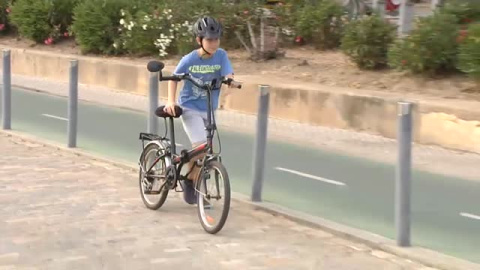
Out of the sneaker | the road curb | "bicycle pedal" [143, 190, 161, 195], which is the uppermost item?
the sneaker

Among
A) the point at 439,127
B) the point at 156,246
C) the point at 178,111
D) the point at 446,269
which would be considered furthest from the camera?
the point at 439,127

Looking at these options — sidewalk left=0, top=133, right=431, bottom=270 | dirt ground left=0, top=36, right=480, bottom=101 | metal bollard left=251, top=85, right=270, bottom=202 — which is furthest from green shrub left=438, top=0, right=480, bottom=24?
sidewalk left=0, top=133, right=431, bottom=270

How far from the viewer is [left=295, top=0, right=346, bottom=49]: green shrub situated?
18562 millimetres

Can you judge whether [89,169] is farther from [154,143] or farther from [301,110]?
[301,110]

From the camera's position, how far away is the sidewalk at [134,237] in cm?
609

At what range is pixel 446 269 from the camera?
19.4 ft

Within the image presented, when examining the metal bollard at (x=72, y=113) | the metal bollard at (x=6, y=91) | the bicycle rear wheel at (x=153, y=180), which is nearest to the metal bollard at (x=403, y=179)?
the bicycle rear wheel at (x=153, y=180)

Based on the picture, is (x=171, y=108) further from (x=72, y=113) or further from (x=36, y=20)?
(x=36, y=20)

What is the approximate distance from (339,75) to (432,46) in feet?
7.50

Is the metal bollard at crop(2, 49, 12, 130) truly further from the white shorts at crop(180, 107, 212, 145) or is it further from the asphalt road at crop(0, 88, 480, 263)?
the white shorts at crop(180, 107, 212, 145)

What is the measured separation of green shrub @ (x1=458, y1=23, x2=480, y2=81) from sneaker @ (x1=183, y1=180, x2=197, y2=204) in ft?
21.7

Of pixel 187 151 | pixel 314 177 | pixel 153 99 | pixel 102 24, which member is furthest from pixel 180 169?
pixel 102 24

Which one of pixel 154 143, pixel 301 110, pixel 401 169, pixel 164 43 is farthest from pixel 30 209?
pixel 164 43

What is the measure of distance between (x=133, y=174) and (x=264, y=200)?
1773mm
